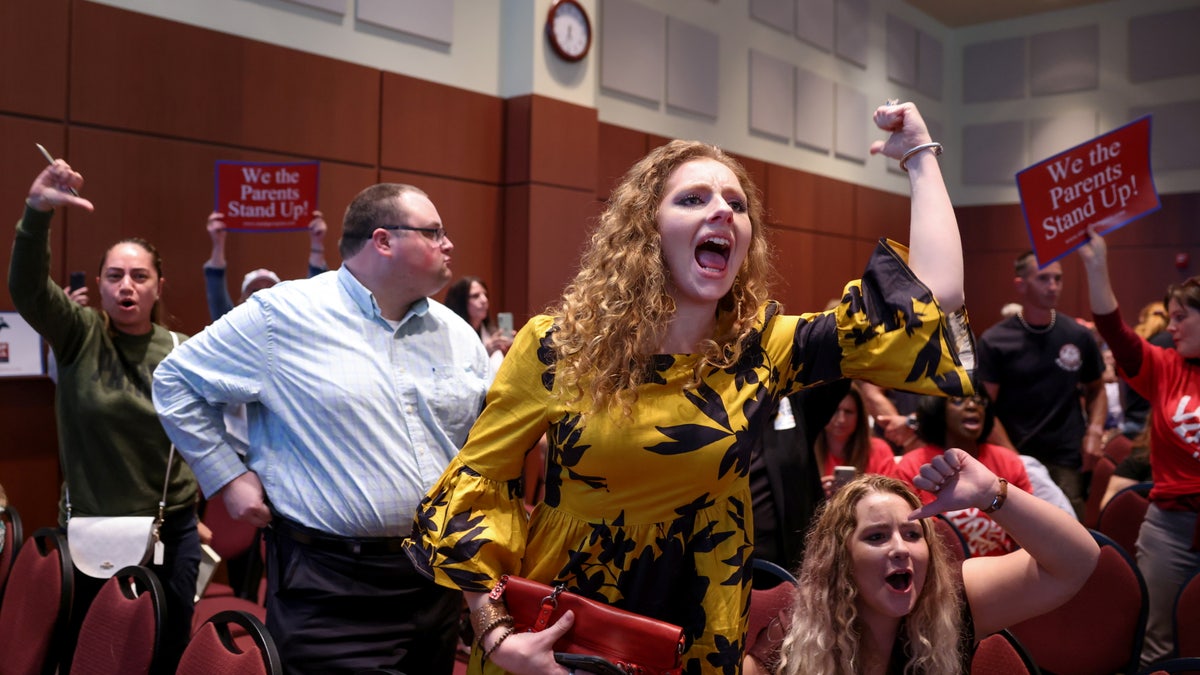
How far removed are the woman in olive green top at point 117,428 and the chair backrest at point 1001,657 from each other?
2.29m

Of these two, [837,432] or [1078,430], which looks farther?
[1078,430]

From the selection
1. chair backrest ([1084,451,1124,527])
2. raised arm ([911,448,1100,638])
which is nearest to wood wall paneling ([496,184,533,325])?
chair backrest ([1084,451,1124,527])

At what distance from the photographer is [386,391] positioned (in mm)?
2291

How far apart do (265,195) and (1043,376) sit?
369cm

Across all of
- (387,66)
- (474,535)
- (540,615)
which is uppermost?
(387,66)

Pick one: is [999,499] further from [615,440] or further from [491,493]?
[491,493]

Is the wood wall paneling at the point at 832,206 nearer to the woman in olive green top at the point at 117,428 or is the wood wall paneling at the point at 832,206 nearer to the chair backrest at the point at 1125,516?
the chair backrest at the point at 1125,516

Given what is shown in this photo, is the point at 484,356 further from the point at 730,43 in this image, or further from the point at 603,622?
the point at 730,43

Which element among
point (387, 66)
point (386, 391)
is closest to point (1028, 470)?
point (386, 391)

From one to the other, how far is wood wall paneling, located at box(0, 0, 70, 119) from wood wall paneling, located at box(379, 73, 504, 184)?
5.83ft

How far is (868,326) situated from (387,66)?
5.07m

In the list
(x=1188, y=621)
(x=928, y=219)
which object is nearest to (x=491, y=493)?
(x=928, y=219)

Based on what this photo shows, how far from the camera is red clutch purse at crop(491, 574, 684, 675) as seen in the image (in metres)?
1.33

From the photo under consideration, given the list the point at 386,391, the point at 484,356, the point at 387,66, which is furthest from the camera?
the point at 387,66
